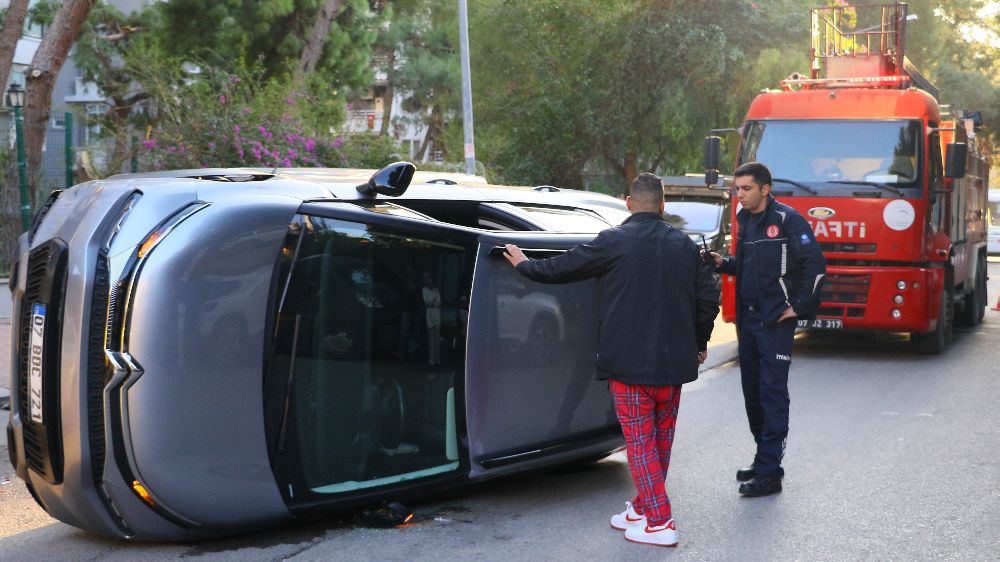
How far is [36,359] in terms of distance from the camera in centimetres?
494

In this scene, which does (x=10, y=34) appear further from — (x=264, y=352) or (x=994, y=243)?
(x=994, y=243)

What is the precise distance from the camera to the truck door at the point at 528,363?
18.4 ft

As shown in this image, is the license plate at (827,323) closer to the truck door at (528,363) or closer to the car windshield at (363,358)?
the truck door at (528,363)

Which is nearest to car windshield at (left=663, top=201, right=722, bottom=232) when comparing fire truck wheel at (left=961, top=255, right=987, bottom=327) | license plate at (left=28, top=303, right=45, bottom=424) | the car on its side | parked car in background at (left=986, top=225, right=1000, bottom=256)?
fire truck wheel at (left=961, top=255, right=987, bottom=327)

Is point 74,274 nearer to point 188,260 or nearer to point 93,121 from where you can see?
point 188,260

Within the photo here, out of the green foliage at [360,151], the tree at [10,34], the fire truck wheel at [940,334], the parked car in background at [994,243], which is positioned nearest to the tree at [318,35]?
the green foliage at [360,151]

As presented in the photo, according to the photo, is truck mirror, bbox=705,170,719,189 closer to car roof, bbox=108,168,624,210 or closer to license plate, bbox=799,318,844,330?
license plate, bbox=799,318,844,330

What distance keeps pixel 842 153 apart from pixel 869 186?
1.50ft

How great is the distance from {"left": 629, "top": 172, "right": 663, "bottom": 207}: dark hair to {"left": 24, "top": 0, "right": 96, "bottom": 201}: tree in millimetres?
9456

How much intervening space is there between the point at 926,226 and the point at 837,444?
5017mm

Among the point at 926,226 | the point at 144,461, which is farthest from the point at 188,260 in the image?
the point at 926,226

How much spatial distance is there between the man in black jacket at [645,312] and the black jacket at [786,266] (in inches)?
37.6

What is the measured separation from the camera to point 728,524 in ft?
19.2

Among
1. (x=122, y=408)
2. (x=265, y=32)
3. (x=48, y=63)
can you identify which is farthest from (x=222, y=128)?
(x=122, y=408)
